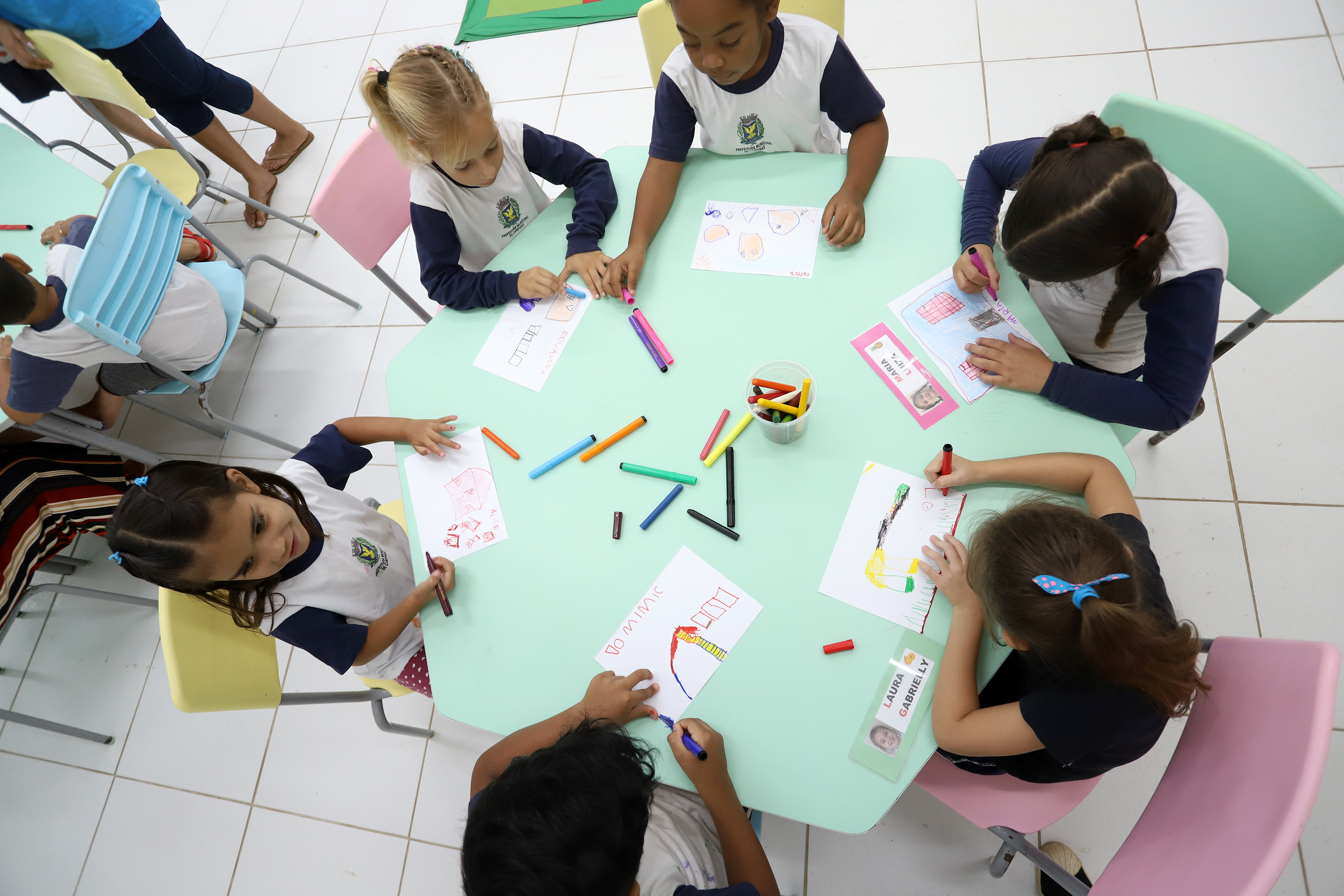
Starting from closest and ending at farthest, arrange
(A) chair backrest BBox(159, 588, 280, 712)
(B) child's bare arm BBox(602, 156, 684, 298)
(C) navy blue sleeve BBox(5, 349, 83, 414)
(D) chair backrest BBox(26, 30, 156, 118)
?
(A) chair backrest BBox(159, 588, 280, 712), (B) child's bare arm BBox(602, 156, 684, 298), (C) navy blue sleeve BBox(5, 349, 83, 414), (D) chair backrest BBox(26, 30, 156, 118)

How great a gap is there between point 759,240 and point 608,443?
1.67ft

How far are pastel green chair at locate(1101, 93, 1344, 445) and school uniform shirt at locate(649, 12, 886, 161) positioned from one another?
1.62 ft

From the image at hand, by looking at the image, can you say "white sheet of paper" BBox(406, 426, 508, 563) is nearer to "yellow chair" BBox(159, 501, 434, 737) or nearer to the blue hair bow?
"yellow chair" BBox(159, 501, 434, 737)

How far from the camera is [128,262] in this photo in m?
1.60

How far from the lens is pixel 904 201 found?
1313 millimetres

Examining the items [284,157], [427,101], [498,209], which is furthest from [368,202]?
[284,157]

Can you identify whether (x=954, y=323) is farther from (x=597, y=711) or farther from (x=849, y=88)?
(x=597, y=711)

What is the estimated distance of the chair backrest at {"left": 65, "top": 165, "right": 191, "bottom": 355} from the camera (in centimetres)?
149

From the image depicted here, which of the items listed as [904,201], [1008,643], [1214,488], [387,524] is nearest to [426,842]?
[387,524]

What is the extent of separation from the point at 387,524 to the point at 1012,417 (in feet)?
4.21

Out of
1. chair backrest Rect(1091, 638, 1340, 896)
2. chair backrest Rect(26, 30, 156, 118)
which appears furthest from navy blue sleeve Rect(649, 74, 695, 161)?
chair backrest Rect(26, 30, 156, 118)

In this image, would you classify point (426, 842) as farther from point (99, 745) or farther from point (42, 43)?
point (42, 43)

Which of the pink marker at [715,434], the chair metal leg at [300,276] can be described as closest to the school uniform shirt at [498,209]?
the pink marker at [715,434]

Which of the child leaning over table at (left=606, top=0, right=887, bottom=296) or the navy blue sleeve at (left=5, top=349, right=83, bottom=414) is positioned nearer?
the child leaning over table at (left=606, top=0, right=887, bottom=296)
